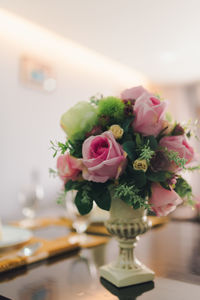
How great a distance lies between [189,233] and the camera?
48.8 inches

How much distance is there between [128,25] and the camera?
277cm

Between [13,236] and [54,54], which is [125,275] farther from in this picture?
[54,54]

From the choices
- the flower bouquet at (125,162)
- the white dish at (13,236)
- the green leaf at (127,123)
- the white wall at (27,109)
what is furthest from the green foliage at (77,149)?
the white wall at (27,109)

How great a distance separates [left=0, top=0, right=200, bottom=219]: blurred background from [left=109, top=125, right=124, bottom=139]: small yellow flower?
1665 millimetres

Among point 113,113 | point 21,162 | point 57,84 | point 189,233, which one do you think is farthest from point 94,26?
point 113,113

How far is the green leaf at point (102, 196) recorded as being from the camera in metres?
0.67

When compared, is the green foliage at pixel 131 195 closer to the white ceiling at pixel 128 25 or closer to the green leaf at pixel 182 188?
the green leaf at pixel 182 188

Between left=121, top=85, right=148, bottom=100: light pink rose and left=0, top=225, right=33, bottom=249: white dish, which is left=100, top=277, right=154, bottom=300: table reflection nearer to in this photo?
left=0, top=225, right=33, bottom=249: white dish

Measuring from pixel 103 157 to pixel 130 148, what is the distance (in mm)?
62

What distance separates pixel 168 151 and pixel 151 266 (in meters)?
0.35

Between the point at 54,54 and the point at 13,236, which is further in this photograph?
the point at 54,54

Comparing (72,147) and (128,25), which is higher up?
(128,25)

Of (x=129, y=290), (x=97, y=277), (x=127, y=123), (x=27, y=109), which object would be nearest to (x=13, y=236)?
(x=97, y=277)

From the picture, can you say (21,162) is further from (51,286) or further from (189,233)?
(51,286)
